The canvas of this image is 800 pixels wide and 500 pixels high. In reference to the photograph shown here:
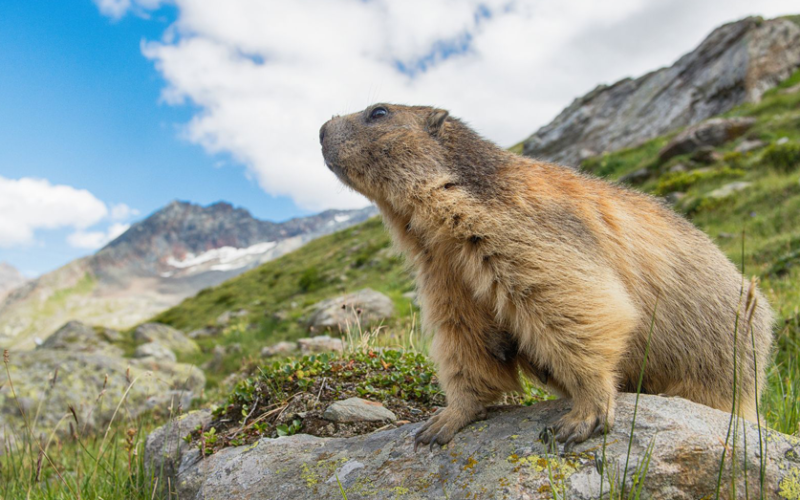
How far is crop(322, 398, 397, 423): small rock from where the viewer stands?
15.2 feet

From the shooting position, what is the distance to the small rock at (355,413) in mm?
4645

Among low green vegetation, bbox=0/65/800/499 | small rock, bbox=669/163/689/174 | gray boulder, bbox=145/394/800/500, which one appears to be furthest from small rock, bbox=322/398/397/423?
small rock, bbox=669/163/689/174

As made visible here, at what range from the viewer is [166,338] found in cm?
2844

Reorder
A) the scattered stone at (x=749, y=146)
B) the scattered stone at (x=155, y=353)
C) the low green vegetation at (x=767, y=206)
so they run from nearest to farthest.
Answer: the low green vegetation at (x=767, y=206) → the scattered stone at (x=749, y=146) → the scattered stone at (x=155, y=353)

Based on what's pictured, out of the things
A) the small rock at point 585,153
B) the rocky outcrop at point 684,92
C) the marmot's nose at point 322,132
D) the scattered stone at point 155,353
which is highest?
the rocky outcrop at point 684,92

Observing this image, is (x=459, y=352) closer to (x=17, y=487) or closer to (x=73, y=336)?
(x=17, y=487)

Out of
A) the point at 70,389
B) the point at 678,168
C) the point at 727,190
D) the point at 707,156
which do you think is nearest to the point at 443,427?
the point at 70,389

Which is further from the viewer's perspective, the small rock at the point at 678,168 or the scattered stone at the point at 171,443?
the small rock at the point at 678,168

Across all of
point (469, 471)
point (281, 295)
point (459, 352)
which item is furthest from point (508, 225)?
point (281, 295)

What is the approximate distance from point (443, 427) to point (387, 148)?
2.37m

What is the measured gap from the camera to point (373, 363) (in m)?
5.77

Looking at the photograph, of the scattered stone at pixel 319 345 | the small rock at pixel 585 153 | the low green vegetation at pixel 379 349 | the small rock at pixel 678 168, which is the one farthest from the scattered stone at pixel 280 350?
the small rock at pixel 585 153

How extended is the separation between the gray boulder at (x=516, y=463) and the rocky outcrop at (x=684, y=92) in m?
23.3

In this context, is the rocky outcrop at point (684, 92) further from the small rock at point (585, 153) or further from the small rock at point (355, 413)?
the small rock at point (355, 413)
